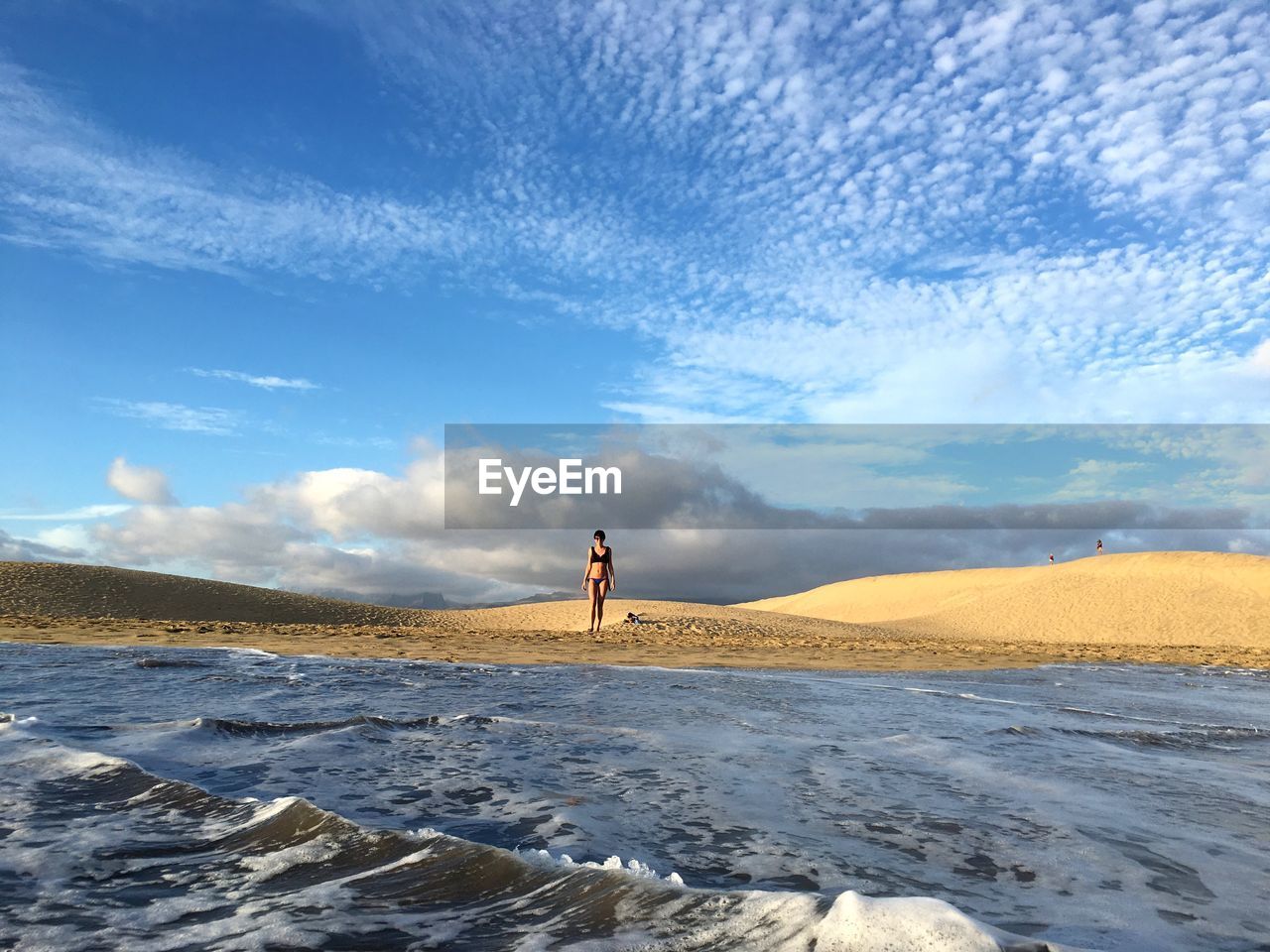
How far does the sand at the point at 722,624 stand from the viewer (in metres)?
15.5

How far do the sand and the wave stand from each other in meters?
9.34

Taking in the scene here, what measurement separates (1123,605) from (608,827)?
42.3 meters

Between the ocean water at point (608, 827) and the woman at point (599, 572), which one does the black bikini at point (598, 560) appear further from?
the ocean water at point (608, 827)

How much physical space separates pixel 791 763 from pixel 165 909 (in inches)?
149

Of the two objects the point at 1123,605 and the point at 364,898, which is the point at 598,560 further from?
the point at 1123,605

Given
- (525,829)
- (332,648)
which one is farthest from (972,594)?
(525,829)

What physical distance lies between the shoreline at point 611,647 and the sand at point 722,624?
6 cm

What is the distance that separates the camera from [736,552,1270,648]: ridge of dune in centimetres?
3453

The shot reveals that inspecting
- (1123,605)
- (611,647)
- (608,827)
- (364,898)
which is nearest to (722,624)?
(611,647)

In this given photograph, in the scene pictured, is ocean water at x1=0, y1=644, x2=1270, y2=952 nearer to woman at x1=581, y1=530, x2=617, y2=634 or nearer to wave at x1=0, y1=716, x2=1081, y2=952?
wave at x1=0, y1=716, x2=1081, y2=952

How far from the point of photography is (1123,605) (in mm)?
38188

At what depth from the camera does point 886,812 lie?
4207 mm

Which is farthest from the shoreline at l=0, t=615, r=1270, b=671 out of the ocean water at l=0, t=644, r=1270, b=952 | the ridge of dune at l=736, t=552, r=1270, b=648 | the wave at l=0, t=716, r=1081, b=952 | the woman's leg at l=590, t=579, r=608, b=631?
the ridge of dune at l=736, t=552, r=1270, b=648

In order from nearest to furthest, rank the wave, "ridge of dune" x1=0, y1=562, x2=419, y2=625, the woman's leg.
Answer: the wave < the woman's leg < "ridge of dune" x1=0, y1=562, x2=419, y2=625
